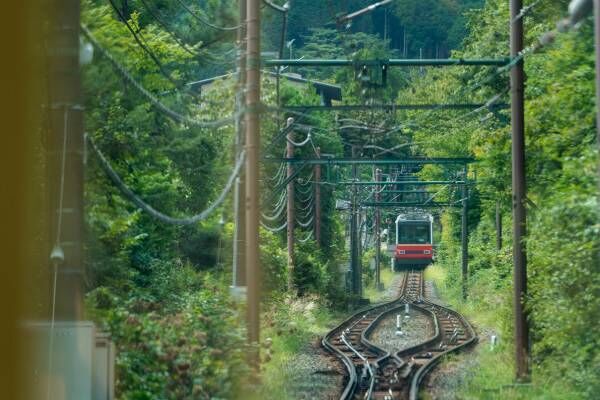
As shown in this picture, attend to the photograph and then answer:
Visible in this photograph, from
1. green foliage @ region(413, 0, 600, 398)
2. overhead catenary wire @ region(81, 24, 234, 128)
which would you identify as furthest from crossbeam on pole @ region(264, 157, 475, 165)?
overhead catenary wire @ region(81, 24, 234, 128)

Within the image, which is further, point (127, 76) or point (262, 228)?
point (262, 228)

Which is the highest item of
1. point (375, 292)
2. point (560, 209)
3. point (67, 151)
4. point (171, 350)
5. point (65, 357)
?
point (67, 151)

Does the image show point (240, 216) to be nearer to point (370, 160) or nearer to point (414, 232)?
point (370, 160)

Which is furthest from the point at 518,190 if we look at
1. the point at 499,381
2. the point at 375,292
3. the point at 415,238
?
the point at 375,292

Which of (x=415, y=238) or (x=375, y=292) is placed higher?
(x=415, y=238)

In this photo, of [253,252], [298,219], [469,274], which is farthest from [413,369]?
[469,274]

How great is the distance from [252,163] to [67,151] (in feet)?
19.8

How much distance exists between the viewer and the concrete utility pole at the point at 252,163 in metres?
16.0

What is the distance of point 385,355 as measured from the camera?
77.6 ft

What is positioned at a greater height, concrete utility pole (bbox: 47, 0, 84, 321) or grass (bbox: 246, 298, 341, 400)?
concrete utility pole (bbox: 47, 0, 84, 321)

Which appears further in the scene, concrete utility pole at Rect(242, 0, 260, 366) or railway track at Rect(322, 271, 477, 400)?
railway track at Rect(322, 271, 477, 400)

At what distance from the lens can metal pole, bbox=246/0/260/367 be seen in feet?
52.4

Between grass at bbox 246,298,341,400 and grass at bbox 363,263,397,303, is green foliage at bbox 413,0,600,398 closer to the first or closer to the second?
grass at bbox 246,298,341,400

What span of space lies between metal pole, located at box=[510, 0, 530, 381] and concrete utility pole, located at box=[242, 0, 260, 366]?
13.9ft
